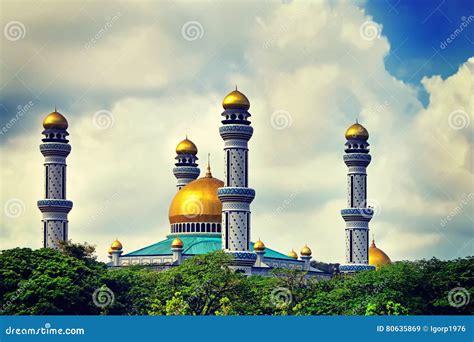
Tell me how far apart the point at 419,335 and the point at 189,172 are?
6729 centimetres

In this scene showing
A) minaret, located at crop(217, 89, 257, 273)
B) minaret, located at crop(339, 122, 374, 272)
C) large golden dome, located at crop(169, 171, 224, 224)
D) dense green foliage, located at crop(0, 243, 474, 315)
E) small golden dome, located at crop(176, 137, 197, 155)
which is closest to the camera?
dense green foliage, located at crop(0, 243, 474, 315)

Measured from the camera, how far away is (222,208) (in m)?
103

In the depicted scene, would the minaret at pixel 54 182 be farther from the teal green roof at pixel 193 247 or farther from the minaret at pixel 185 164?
the minaret at pixel 185 164

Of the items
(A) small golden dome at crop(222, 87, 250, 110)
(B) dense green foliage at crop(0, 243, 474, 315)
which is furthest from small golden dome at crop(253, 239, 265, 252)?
(B) dense green foliage at crop(0, 243, 474, 315)

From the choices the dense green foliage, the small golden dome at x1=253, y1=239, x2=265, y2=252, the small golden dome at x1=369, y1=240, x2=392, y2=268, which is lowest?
the dense green foliage

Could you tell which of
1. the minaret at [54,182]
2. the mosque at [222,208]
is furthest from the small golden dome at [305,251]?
the minaret at [54,182]

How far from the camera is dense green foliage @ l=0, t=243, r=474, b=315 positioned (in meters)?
68.2

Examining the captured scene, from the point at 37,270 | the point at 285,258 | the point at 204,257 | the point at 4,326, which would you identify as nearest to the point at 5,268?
the point at 37,270

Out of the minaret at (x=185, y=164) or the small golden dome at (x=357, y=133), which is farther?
the minaret at (x=185, y=164)

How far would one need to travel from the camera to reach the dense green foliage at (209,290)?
6825 centimetres

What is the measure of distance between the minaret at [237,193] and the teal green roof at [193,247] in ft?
27.6

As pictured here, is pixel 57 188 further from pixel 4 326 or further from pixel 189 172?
pixel 4 326

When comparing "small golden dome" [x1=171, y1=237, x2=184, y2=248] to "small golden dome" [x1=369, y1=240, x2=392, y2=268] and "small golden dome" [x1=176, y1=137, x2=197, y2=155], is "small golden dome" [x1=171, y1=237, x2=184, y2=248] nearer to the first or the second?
"small golden dome" [x1=176, y1=137, x2=197, y2=155]

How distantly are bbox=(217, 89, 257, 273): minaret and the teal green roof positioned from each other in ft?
27.6
